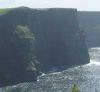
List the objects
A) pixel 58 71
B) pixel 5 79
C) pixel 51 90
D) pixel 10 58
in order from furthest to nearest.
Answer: pixel 58 71 < pixel 10 58 < pixel 5 79 < pixel 51 90

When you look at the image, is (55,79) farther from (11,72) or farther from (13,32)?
(13,32)

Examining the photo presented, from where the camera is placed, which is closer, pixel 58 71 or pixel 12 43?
pixel 12 43

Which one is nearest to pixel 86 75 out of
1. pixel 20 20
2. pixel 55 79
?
pixel 55 79

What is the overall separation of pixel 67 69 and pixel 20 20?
34583 mm

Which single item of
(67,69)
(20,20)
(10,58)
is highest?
(20,20)

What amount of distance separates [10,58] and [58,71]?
103 feet

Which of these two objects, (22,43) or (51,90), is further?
(22,43)

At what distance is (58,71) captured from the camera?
630 ft

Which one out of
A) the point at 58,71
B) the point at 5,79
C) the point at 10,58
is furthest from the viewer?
the point at 58,71

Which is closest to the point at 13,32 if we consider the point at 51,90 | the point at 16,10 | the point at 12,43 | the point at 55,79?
the point at 12,43

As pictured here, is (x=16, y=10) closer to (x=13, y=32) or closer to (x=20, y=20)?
(x=20, y=20)

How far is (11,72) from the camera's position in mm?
163375

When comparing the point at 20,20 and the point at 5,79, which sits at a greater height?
the point at 20,20

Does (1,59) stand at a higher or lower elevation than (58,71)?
higher
